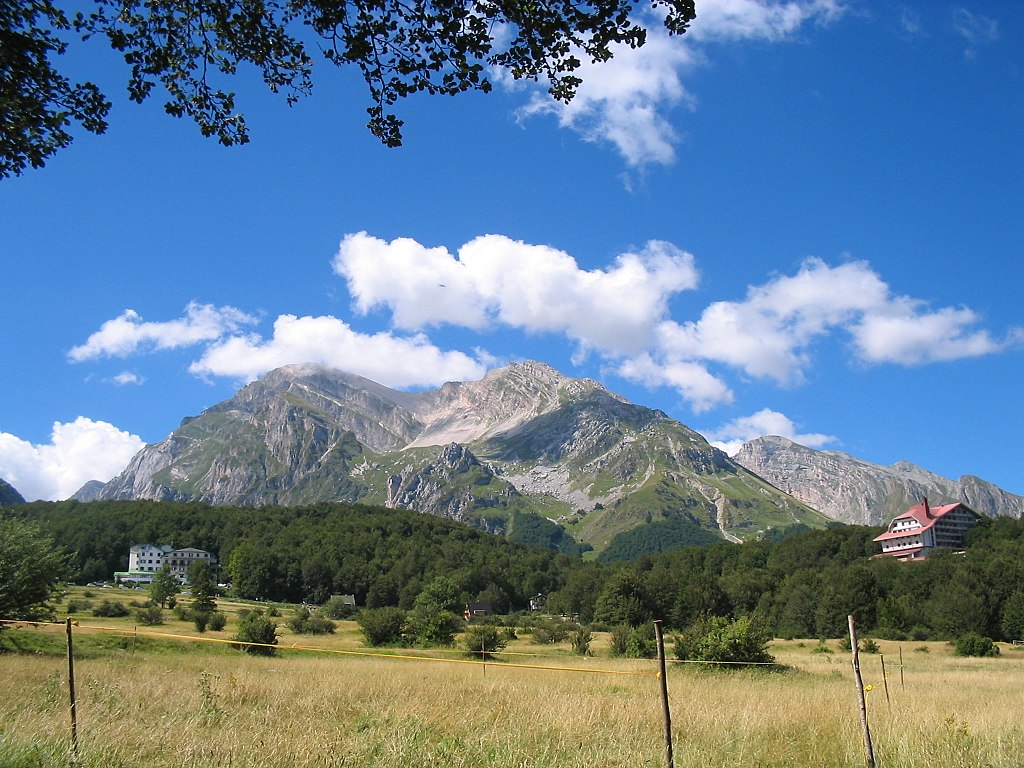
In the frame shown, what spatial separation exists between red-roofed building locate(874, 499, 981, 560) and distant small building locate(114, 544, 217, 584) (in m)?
161

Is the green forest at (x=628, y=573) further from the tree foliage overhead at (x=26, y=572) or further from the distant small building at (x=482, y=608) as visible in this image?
the tree foliage overhead at (x=26, y=572)

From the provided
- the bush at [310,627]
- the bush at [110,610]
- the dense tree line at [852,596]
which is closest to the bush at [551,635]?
the dense tree line at [852,596]

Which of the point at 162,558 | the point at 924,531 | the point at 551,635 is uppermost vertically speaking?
the point at 924,531

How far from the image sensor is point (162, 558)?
176625 mm

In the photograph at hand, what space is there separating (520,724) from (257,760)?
5.04 m

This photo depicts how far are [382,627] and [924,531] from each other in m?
135

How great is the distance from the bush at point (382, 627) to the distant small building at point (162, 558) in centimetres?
12911

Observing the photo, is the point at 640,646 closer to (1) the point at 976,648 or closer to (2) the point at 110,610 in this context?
(1) the point at 976,648

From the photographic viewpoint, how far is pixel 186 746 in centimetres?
891

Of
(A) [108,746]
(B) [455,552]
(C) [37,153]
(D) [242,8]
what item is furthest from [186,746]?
(B) [455,552]

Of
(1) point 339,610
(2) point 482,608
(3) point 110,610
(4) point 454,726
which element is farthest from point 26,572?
(2) point 482,608

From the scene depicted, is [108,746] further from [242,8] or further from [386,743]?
[242,8]

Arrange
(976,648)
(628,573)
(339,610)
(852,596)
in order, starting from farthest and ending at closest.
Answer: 1. (339,610)
2. (628,573)
3. (852,596)
4. (976,648)

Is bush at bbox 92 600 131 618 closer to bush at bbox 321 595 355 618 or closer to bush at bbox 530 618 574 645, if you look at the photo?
bush at bbox 321 595 355 618
